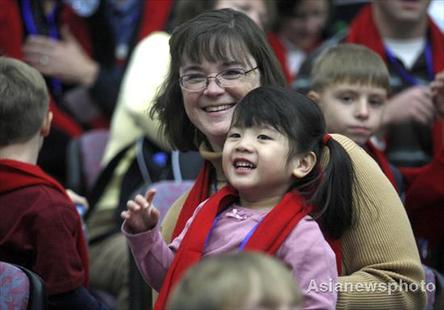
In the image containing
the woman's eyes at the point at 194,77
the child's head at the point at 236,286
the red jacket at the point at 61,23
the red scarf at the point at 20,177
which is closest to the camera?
the child's head at the point at 236,286

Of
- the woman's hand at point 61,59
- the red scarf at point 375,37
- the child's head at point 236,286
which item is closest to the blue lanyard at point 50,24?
the woman's hand at point 61,59

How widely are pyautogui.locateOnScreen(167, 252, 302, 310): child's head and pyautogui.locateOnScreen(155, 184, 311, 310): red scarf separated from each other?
614 millimetres

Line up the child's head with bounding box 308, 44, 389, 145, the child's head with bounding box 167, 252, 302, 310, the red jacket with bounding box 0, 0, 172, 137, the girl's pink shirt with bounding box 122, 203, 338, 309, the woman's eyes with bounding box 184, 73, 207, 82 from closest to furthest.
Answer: the child's head with bounding box 167, 252, 302, 310, the girl's pink shirt with bounding box 122, 203, 338, 309, the woman's eyes with bounding box 184, 73, 207, 82, the child's head with bounding box 308, 44, 389, 145, the red jacket with bounding box 0, 0, 172, 137

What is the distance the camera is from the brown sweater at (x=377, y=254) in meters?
3.20

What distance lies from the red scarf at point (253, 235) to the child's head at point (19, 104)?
0.97 meters

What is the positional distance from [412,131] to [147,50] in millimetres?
1331

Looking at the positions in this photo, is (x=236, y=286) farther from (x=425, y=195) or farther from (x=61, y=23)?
(x=61, y=23)

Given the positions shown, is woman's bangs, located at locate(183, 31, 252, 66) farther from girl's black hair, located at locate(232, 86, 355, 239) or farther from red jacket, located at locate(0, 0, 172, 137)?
red jacket, located at locate(0, 0, 172, 137)

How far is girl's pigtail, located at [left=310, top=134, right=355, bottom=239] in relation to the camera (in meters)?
3.20

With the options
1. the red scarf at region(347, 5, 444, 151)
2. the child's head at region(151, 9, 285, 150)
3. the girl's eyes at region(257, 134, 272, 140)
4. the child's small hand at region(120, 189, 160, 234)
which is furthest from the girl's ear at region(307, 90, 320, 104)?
the child's small hand at region(120, 189, 160, 234)

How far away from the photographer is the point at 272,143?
3.19m

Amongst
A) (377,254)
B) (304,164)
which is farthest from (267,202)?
(377,254)

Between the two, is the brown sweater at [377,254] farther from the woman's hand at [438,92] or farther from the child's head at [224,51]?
the woman's hand at [438,92]

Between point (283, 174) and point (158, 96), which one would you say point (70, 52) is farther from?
point (283, 174)
